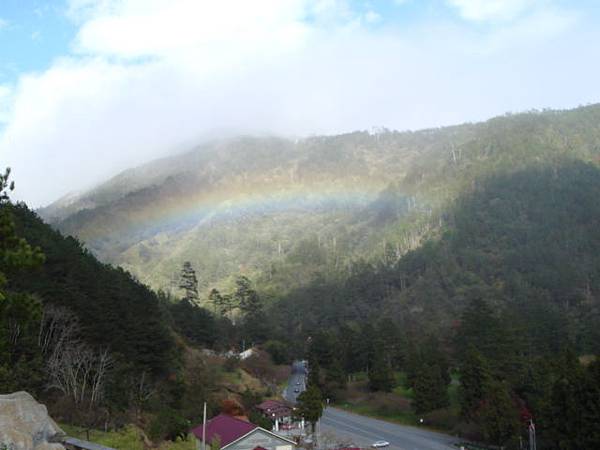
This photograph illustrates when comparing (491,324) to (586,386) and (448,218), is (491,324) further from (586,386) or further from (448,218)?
(448,218)

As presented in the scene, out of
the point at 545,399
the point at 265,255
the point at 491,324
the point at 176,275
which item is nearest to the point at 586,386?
the point at 545,399

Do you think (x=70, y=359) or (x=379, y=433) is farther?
(x=379, y=433)

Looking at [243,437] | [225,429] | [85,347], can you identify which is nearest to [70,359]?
[85,347]

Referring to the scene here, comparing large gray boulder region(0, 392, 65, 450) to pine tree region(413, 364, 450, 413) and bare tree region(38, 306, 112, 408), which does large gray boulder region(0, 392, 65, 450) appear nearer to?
bare tree region(38, 306, 112, 408)

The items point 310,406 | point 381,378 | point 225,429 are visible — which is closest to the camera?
point 225,429

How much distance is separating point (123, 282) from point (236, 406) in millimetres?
12664

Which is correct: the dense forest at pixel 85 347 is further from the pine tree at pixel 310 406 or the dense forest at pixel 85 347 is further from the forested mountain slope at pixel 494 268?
the forested mountain slope at pixel 494 268

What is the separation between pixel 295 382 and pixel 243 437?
117 feet

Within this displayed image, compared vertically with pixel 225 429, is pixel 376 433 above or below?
below

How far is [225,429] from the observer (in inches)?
1283

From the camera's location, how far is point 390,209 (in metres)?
156

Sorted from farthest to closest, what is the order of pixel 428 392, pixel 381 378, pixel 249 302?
pixel 249 302
pixel 381 378
pixel 428 392

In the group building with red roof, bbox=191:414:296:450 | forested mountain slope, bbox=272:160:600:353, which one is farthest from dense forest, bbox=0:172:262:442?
forested mountain slope, bbox=272:160:600:353

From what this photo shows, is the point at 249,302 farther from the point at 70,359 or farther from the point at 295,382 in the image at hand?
the point at 70,359
